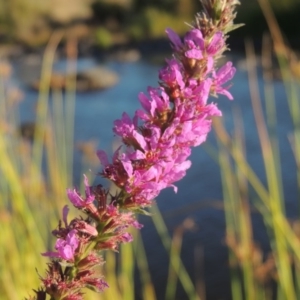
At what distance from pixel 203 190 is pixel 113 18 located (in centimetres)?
841

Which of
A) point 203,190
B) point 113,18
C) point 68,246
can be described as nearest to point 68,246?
point 68,246

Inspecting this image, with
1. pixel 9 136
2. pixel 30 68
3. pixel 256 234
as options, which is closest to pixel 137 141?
pixel 9 136

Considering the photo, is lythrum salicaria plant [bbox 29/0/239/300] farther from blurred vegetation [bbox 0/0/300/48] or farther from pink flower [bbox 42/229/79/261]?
blurred vegetation [bbox 0/0/300/48]

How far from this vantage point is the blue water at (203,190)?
3.05 metres

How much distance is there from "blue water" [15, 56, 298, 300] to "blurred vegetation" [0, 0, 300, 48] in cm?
359

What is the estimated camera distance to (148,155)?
395 mm

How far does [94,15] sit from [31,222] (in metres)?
10.8

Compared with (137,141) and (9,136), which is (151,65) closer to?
(9,136)

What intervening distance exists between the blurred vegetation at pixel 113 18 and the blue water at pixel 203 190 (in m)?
3.59

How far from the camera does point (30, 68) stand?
8.13 meters

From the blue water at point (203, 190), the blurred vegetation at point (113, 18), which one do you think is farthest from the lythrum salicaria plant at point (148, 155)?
the blurred vegetation at point (113, 18)

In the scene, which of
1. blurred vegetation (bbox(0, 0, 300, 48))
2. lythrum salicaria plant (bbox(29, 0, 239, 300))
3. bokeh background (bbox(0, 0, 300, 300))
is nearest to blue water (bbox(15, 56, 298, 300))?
bokeh background (bbox(0, 0, 300, 300))

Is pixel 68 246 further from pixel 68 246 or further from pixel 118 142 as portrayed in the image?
pixel 118 142

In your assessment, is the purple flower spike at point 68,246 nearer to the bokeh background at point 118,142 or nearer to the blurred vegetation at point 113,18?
the bokeh background at point 118,142
